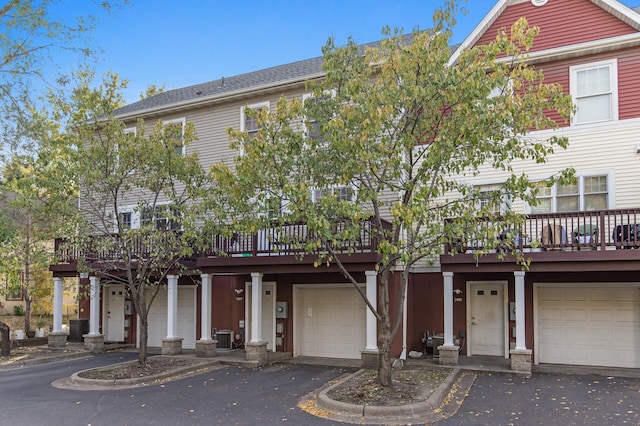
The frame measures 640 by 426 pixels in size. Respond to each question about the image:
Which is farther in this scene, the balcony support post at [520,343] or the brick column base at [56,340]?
the brick column base at [56,340]

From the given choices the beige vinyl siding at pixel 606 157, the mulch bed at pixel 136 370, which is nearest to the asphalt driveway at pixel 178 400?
the mulch bed at pixel 136 370

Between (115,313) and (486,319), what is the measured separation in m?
13.3

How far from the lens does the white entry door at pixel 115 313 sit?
1930 centimetres

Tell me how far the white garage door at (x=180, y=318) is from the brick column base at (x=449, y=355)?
8838 millimetres

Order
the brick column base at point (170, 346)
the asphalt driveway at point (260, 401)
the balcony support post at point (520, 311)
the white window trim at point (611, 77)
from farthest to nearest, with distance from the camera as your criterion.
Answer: the brick column base at point (170, 346) < the white window trim at point (611, 77) < the balcony support post at point (520, 311) < the asphalt driveway at point (260, 401)

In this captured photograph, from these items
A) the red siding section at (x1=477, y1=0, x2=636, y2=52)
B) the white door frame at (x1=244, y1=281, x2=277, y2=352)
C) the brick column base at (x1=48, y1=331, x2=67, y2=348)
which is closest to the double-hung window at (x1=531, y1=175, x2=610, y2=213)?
the red siding section at (x1=477, y1=0, x2=636, y2=52)

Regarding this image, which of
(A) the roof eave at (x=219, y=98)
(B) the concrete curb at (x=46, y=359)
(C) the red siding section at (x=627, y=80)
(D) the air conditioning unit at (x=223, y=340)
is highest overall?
(A) the roof eave at (x=219, y=98)

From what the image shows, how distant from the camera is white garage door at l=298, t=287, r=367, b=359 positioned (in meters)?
15.4

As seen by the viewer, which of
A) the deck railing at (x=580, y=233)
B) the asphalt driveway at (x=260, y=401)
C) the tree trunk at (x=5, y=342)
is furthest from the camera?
the tree trunk at (x=5, y=342)

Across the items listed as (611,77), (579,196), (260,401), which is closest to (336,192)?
(260,401)

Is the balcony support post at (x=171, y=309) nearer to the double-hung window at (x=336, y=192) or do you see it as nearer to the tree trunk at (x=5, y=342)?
the tree trunk at (x=5, y=342)

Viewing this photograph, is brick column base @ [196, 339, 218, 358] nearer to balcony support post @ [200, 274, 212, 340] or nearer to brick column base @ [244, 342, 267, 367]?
balcony support post @ [200, 274, 212, 340]

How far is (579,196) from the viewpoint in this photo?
1348 centimetres

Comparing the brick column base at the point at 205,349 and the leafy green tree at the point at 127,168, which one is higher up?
the leafy green tree at the point at 127,168
